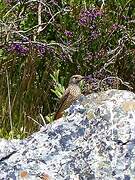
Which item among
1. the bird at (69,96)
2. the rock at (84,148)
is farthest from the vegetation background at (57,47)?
the rock at (84,148)

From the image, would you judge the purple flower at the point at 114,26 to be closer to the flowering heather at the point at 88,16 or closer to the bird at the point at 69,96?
the flowering heather at the point at 88,16

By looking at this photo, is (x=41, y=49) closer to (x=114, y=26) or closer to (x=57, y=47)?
(x=57, y=47)

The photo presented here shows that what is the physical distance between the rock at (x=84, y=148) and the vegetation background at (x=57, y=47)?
2.89 m

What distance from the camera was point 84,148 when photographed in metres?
2.81

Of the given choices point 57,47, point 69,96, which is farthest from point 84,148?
point 57,47

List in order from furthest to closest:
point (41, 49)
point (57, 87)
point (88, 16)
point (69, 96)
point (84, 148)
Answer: point (88, 16) → point (41, 49) → point (57, 87) → point (69, 96) → point (84, 148)

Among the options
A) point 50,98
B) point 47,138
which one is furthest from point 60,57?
point 47,138

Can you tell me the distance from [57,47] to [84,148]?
412 centimetres

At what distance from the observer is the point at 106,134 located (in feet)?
9.32

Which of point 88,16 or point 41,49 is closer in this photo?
point 41,49

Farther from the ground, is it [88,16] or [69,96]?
[88,16]

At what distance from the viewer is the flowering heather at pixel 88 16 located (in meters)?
6.80

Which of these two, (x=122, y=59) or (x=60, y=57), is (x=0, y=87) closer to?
(x=60, y=57)

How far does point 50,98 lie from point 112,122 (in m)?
3.76
